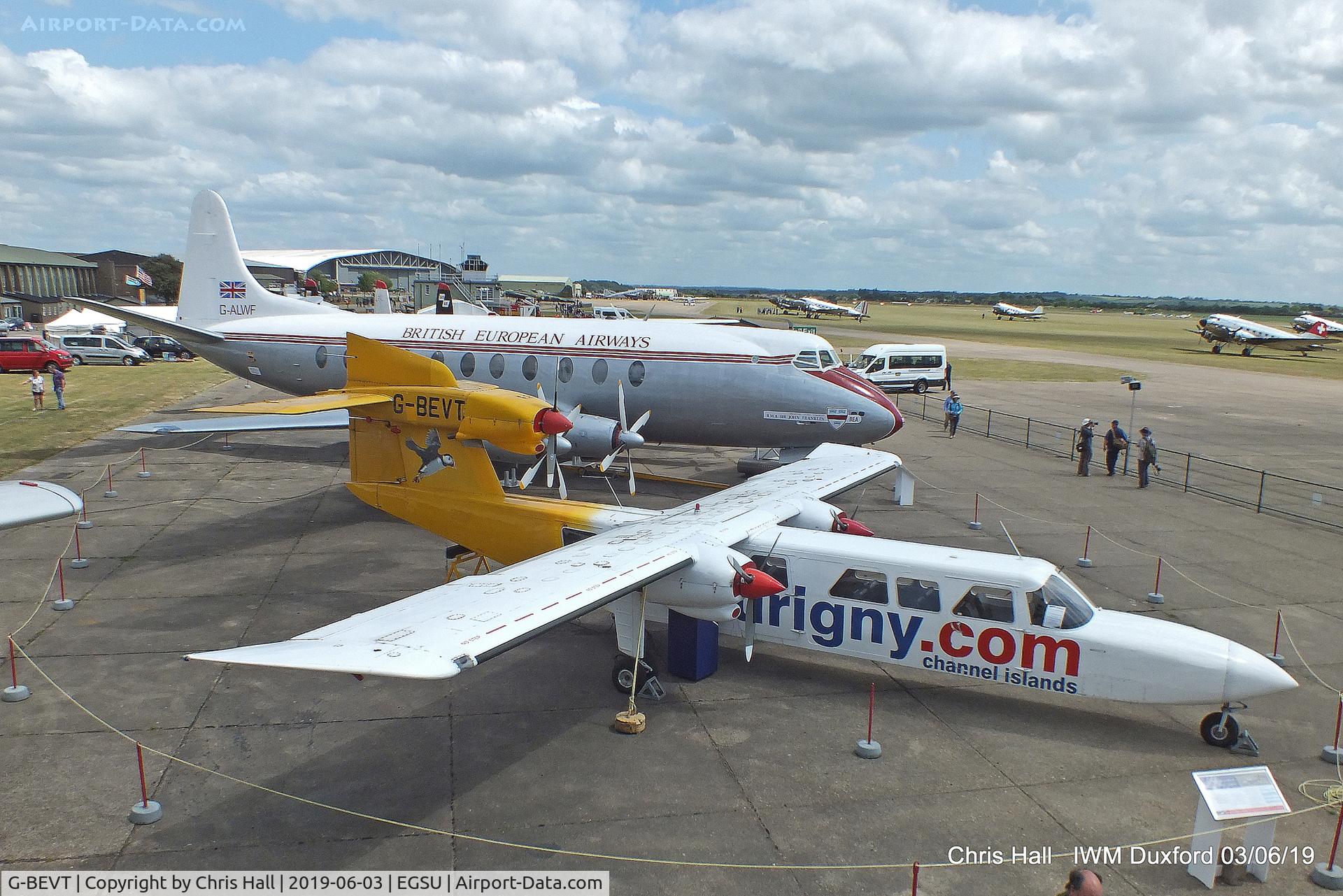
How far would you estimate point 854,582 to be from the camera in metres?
12.4

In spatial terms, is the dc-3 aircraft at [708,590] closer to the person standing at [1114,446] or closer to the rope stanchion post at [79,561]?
the rope stanchion post at [79,561]

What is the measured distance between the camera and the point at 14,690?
11922 millimetres

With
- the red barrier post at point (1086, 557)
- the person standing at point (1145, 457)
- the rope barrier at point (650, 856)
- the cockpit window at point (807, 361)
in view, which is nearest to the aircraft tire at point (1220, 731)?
the rope barrier at point (650, 856)

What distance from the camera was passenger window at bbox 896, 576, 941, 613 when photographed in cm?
1195

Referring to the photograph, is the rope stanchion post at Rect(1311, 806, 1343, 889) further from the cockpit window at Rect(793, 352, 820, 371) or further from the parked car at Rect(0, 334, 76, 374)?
the parked car at Rect(0, 334, 76, 374)

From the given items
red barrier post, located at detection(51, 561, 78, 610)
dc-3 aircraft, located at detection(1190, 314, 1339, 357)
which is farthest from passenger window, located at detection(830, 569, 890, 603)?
dc-3 aircraft, located at detection(1190, 314, 1339, 357)

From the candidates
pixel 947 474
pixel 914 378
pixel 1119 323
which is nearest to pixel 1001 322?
pixel 1119 323

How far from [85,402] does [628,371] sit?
3086 centimetres

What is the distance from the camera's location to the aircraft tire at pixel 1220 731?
11.1m

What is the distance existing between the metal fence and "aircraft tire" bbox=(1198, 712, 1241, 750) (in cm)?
1593

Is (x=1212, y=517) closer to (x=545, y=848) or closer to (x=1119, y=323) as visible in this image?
(x=545, y=848)

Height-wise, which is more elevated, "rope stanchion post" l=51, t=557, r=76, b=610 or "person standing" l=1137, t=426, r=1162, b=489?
"person standing" l=1137, t=426, r=1162, b=489

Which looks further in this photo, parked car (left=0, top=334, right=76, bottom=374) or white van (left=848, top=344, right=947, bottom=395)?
white van (left=848, top=344, right=947, bottom=395)

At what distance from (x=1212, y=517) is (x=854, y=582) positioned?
56.1 feet
